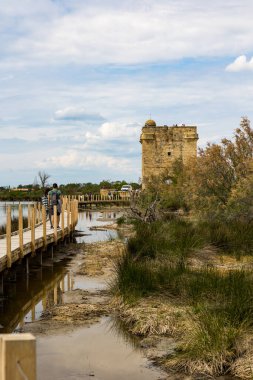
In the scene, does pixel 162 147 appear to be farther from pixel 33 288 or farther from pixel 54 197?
pixel 33 288

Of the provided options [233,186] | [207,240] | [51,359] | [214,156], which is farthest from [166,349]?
[214,156]

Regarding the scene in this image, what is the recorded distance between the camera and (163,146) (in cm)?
5541

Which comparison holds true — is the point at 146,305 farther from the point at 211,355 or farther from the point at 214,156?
the point at 214,156

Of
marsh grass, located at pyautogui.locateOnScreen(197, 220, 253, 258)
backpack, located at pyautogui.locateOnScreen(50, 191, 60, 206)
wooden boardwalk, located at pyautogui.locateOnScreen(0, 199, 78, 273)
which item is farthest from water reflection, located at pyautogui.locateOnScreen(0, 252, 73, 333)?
marsh grass, located at pyautogui.locateOnScreen(197, 220, 253, 258)

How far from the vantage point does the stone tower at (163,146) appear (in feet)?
181

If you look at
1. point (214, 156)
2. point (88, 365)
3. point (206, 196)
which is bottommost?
point (88, 365)

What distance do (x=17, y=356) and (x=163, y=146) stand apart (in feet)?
175

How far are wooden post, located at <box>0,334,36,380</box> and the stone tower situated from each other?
172ft

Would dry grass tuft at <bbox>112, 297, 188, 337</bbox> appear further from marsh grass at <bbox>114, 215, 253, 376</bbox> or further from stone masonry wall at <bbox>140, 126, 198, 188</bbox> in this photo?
stone masonry wall at <bbox>140, 126, 198, 188</bbox>

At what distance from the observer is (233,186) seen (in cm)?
2322

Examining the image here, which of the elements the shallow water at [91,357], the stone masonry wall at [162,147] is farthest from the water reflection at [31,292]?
the stone masonry wall at [162,147]

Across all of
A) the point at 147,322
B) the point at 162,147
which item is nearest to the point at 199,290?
the point at 147,322

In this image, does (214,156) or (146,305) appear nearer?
(146,305)

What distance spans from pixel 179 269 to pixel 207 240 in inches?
222
